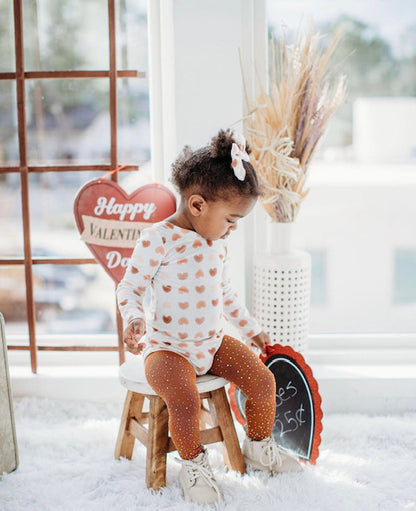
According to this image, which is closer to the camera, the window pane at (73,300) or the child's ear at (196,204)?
the child's ear at (196,204)

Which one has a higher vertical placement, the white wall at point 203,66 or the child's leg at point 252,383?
the white wall at point 203,66

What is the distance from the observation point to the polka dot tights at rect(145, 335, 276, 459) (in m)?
1.38

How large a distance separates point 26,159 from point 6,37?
1.39 ft

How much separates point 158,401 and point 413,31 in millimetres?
1603

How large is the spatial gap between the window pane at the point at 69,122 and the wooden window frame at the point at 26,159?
9cm

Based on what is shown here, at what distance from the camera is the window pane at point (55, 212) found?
2066 mm

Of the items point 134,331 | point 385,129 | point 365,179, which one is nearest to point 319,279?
point 365,179

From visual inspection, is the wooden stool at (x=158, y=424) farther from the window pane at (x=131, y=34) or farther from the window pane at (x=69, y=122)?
the window pane at (x=131, y=34)

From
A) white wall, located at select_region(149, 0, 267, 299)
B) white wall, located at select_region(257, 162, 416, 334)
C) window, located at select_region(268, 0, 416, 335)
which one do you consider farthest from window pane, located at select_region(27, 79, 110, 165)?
white wall, located at select_region(257, 162, 416, 334)

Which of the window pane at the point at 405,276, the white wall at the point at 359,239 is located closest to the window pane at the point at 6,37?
the white wall at the point at 359,239

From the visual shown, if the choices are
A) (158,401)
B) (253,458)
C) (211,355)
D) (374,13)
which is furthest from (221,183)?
(374,13)

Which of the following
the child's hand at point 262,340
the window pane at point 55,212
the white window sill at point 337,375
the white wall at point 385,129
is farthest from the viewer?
the white wall at point 385,129

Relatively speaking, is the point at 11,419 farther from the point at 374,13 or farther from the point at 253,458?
the point at 374,13

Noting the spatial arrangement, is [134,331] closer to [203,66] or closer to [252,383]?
[252,383]
